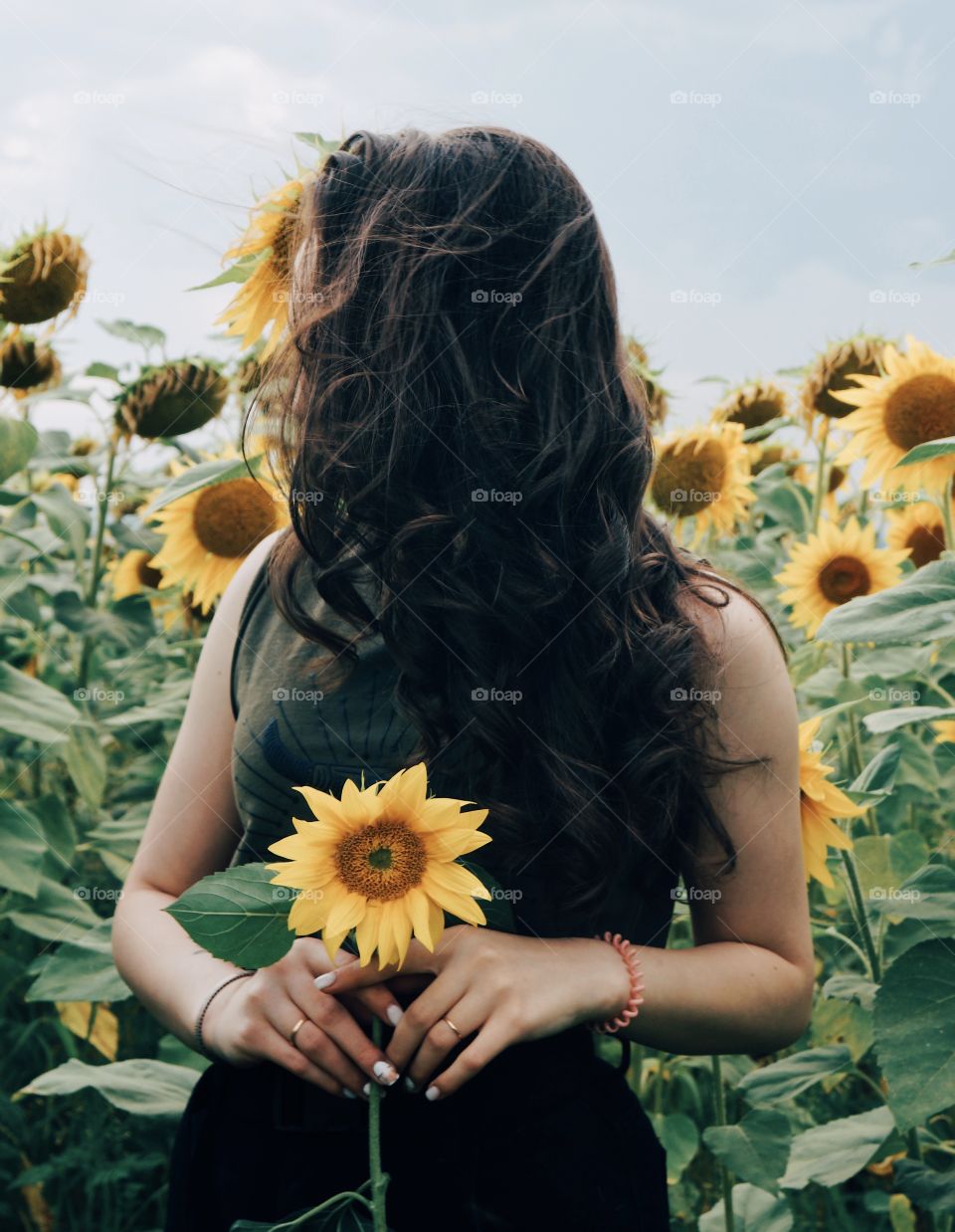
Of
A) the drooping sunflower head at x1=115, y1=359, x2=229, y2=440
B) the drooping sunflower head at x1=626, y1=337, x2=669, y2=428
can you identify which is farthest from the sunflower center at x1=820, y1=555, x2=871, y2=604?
the drooping sunflower head at x1=115, y1=359, x2=229, y2=440

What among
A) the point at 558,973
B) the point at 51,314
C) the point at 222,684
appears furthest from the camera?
the point at 51,314

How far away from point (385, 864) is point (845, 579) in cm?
125

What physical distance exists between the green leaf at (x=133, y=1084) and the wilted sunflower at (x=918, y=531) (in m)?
1.28

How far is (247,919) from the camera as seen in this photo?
65 cm

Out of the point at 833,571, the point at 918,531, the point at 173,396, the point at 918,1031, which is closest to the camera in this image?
the point at 918,1031

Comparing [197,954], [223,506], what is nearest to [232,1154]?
[197,954]

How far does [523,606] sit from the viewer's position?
0.86 m

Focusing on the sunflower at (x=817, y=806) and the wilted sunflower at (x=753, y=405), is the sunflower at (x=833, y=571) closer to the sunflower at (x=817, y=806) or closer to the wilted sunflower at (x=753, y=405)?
the wilted sunflower at (x=753, y=405)

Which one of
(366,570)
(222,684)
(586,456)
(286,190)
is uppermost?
(286,190)

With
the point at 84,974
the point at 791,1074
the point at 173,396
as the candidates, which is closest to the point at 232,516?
the point at 173,396

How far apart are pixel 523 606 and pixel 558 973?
26cm

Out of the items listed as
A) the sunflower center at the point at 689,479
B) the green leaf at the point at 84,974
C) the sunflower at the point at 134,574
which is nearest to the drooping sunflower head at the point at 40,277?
the sunflower at the point at 134,574

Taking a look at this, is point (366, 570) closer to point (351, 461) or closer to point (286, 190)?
point (351, 461)

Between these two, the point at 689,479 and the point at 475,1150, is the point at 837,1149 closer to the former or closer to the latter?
the point at 475,1150
